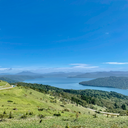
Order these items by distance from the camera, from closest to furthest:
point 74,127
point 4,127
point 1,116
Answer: point 4,127
point 74,127
point 1,116

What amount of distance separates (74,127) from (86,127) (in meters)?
1.81

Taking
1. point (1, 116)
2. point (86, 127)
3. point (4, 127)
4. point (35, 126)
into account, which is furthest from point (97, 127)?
point (1, 116)

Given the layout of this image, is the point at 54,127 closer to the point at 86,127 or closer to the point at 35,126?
the point at 35,126

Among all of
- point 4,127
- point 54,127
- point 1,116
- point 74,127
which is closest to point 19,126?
point 4,127

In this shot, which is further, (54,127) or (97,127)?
(97,127)

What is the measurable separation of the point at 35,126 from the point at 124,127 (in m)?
12.6

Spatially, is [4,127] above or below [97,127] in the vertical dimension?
above

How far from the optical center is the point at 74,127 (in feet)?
47.8

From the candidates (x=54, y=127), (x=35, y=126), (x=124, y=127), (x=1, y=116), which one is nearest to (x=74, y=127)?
(x=54, y=127)

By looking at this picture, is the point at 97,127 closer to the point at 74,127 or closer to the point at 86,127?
the point at 86,127

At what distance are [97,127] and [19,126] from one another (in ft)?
36.6

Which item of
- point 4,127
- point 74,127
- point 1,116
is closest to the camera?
point 4,127

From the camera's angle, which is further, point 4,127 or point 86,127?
point 86,127

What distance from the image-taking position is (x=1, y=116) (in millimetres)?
17953
